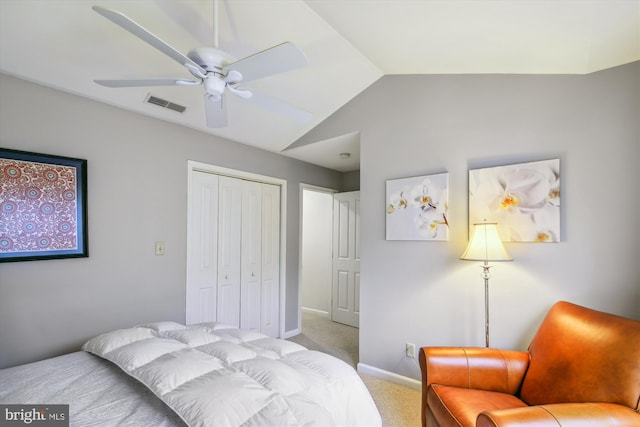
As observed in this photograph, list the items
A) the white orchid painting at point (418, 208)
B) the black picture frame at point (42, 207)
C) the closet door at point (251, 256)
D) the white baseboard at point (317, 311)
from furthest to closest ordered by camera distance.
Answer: the white baseboard at point (317, 311), the closet door at point (251, 256), the white orchid painting at point (418, 208), the black picture frame at point (42, 207)

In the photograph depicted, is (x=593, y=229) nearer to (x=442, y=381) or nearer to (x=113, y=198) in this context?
(x=442, y=381)

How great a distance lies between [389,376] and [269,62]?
2.62 m

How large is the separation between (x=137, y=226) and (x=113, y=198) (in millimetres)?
289

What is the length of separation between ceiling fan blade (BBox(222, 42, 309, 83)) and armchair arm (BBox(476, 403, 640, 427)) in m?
1.67

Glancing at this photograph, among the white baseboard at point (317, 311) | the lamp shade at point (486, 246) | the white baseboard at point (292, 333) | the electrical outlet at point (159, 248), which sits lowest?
the white baseboard at point (317, 311)

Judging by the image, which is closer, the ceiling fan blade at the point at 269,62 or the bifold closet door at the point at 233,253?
the ceiling fan blade at the point at 269,62

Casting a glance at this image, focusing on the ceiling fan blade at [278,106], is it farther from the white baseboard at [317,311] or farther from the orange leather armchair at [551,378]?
the white baseboard at [317,311]

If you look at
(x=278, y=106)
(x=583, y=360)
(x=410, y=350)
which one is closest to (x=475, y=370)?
(x=583, y=360)

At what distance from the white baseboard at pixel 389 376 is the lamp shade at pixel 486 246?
121cm

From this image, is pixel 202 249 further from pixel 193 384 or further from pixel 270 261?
pixel 193 384

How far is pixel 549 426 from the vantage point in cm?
118

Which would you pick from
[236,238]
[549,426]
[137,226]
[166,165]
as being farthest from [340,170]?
[549,426]

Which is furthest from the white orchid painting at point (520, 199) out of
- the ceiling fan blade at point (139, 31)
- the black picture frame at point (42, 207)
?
the black picture frame at point (42, 207)

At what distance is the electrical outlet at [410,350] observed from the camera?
2.57 meters
